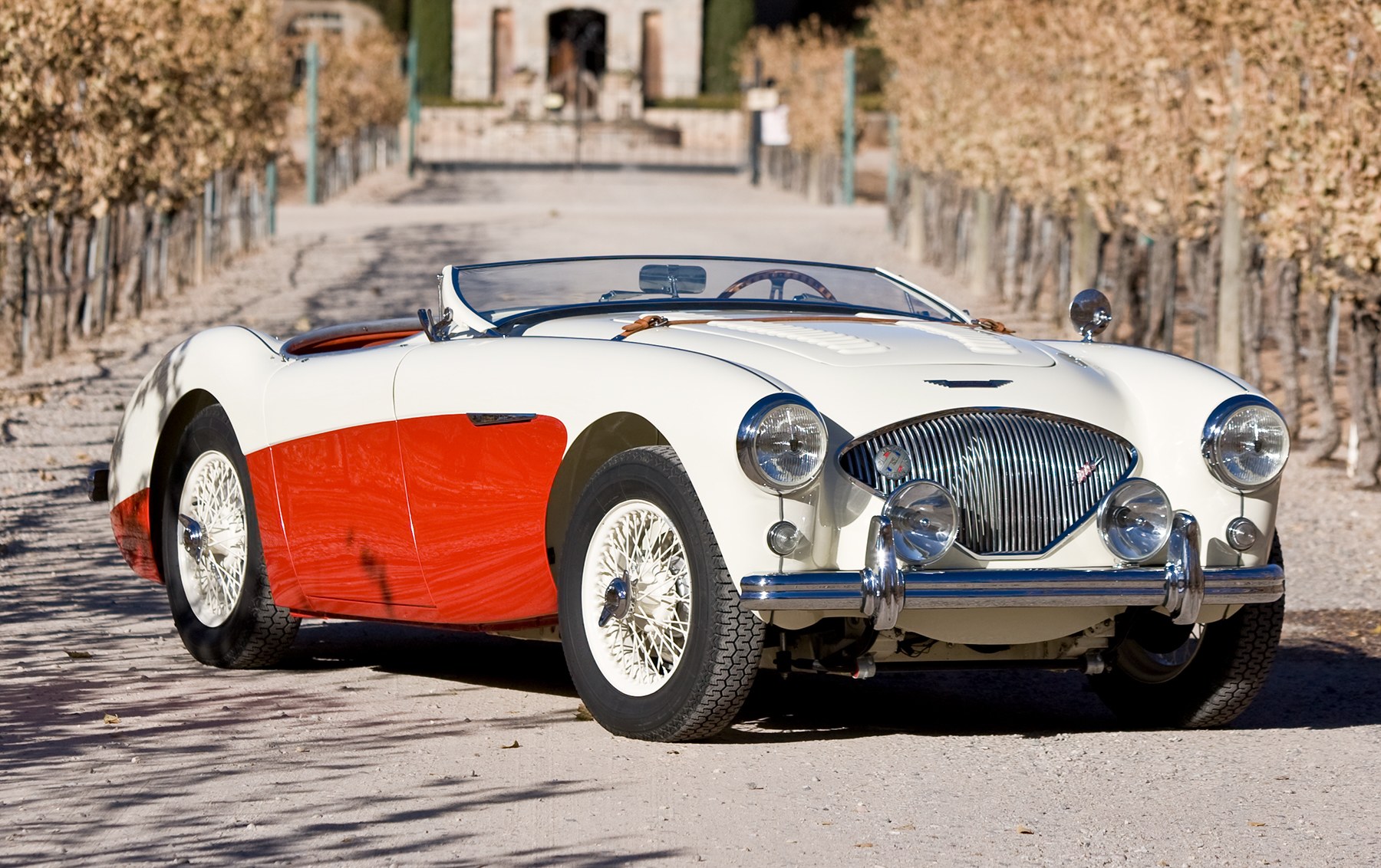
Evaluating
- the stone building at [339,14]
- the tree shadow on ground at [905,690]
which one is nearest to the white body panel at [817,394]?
the tree shadow on ground at [905,690]

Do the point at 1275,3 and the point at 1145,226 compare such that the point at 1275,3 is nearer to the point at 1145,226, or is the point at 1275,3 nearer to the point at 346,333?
the point at 1145,226

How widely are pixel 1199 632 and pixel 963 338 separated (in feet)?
3.43

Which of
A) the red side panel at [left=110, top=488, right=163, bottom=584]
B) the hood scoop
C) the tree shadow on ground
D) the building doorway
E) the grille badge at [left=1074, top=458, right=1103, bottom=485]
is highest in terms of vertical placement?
the building doorway

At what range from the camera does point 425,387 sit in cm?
616

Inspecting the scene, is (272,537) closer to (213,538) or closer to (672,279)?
(213,538)

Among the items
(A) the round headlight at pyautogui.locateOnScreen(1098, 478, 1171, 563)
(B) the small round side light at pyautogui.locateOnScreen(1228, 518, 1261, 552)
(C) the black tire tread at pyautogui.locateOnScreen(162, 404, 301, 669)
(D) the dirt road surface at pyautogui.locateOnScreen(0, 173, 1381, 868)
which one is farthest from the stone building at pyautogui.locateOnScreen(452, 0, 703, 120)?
(A) the round headlight at pyautogui.locateOnScreen(1098, 478, 1171, 563)

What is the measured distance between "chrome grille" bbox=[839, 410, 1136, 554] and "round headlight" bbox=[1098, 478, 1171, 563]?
5cm

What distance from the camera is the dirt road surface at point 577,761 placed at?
4.61m

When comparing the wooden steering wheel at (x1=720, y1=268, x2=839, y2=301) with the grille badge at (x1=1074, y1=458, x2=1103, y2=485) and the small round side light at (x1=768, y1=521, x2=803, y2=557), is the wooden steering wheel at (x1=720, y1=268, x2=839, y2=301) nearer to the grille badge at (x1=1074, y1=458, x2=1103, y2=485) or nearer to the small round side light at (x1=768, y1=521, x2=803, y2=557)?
the grille badge at (x1=1074, y1=458, x2=1103, y2=485)

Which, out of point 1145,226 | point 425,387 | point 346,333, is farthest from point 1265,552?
point 1145,226

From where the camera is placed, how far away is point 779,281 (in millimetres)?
7027

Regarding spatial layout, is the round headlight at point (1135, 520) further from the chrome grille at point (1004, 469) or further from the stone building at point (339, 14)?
the stone building at point (339, 14)

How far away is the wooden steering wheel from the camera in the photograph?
274 inches

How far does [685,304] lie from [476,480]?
3.35 ft
